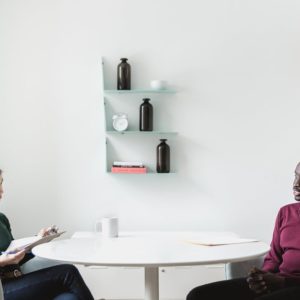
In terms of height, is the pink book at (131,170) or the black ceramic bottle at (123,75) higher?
the black ceramic bottle at (123,75)

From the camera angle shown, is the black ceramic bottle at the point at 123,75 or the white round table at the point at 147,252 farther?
the black ceramic bottle at the point at 123,75

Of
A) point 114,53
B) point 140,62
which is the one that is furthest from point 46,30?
point 140,62

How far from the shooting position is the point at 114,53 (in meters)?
3.07

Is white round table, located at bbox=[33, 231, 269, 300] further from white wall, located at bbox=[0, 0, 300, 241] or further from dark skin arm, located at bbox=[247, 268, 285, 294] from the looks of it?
white wall, located at bbox=[0, 0, 300, 241]

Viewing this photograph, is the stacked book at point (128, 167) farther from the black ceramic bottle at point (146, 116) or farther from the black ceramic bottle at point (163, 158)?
the black ceramic bottle at point (146, 116)

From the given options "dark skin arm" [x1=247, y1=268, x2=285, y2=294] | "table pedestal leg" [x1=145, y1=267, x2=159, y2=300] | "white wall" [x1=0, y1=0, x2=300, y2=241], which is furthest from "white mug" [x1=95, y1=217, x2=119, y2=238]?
"dark skin arm" [x1=247, y1=268, x2=285, y2=294]

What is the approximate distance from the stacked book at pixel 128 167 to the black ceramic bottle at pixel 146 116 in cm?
24

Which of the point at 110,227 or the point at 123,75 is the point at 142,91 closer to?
the point at 123,75

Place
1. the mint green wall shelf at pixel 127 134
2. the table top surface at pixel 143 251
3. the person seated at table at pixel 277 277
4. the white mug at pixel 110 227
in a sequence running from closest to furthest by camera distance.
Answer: the table top surface at pixel 143 251 → the person seated at table at pixel 277 277 → the white mug at pixel 110 227 → the mint green wall shelf at pixel 127 134

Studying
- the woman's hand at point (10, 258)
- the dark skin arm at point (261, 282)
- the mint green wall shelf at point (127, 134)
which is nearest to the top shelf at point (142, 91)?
the mint green wall shelf at point (127, 134)

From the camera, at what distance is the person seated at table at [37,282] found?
2.06 metres

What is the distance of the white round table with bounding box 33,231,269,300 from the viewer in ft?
5.90

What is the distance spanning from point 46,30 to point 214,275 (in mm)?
2012

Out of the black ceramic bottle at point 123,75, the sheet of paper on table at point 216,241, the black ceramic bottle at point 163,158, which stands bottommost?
the sheet of paper on table at point 216,241
